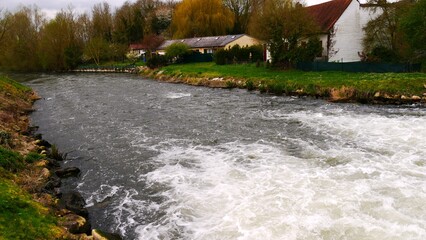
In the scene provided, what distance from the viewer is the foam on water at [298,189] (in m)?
8.59

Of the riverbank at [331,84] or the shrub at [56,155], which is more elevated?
the riverbank at [331,84]

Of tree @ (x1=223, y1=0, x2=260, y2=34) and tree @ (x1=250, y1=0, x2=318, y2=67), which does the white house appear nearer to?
tree @ (x1=250, y1=0, x2=318, y2=67)

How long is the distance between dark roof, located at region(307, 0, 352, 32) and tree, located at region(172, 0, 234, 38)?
93.0 ft

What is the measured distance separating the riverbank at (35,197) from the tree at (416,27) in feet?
84.9

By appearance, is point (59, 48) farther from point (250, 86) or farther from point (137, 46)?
point (250, 86)

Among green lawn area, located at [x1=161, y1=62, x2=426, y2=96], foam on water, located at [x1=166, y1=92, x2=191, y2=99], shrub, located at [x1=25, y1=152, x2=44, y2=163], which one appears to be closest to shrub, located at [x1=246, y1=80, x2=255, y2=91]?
green lawn area, located at [x1=161, y1=62, x2=426, y2=96]

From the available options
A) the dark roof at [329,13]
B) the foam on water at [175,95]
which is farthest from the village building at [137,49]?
the foam on water at [175,95]

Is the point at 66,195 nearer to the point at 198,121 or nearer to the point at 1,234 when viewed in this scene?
the point at 1,234

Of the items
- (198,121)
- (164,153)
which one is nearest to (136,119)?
(198,121)

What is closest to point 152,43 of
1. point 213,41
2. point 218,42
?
point 213,41

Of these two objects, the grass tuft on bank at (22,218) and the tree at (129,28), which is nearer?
the grass tuft on bank at (22,218)

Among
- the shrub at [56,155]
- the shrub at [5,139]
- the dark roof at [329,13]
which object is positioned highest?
the dark roof at [329,13]

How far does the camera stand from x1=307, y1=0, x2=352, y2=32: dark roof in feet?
114

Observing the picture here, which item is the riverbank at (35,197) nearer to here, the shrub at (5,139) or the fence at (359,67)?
the shrub at (5,139)
